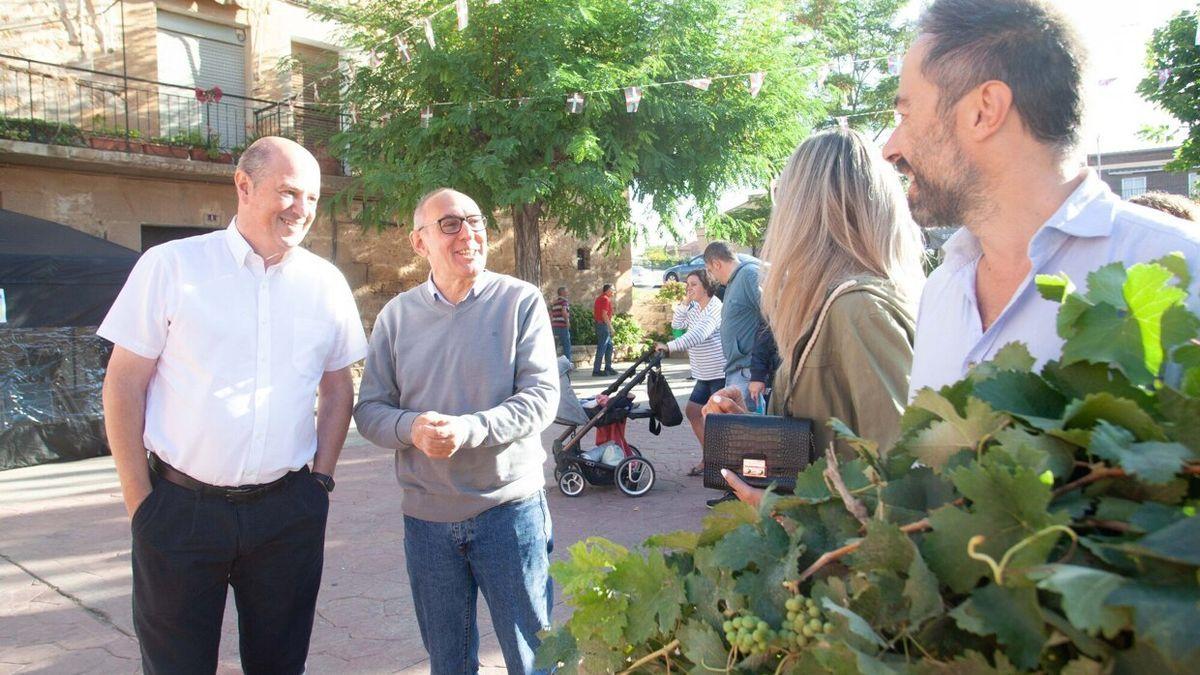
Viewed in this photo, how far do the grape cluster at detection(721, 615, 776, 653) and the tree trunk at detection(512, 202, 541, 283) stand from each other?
51.3 ft

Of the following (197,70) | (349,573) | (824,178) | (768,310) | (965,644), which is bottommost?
(349,573)

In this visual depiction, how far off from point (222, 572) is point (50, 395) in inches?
313

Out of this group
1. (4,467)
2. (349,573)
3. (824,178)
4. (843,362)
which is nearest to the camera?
(843,362)

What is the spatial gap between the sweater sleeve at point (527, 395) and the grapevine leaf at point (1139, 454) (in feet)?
6.60

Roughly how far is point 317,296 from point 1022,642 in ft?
8.40

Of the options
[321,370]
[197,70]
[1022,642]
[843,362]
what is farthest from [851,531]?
[197,70]

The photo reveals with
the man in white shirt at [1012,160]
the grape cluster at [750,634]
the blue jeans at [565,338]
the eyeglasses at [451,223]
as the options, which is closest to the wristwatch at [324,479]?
the eyeglasses at [451,223]

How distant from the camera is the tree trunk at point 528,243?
16.5 meters

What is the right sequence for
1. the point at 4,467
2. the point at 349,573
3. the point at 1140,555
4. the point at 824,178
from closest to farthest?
the point at 1140,555 → the point at 824,178 → the point at 349,573 → the point at 4,467

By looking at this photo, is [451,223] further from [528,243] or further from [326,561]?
[528,243]

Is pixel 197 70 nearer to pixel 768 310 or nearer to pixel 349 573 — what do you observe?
pixel 349 573

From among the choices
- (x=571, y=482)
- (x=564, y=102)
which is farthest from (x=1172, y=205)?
(x=564, y=102)

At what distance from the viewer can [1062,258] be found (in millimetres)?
1424

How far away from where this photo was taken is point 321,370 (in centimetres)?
289
